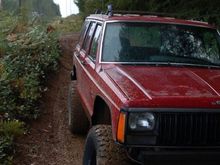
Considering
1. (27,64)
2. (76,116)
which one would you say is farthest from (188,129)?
(27,64)

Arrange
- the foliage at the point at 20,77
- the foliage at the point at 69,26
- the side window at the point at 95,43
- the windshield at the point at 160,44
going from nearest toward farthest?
the windshield at the point at 160,44 → the side window at the point at 95,43 → the foliage at the point at 20,77 → the foliage at the point at 69,26

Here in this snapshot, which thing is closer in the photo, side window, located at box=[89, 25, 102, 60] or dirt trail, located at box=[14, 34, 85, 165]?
side window, located at box=[89, 25, 102, 60]

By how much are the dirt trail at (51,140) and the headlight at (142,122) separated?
8.80ft

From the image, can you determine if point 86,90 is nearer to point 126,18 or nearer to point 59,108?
point 126,18

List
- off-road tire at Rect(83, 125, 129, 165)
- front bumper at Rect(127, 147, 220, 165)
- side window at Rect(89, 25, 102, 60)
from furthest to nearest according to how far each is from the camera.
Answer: side window at Rect(89, 25, 102, 60), off-road tire at Rect(83, 125, 129, 165), front bumper at Rect(127, 147, 220, 165)

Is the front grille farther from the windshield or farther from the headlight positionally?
the windshield

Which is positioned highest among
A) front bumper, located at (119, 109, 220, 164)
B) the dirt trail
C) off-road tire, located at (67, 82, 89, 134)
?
front bumper, located at (119, 109, 220, 164)

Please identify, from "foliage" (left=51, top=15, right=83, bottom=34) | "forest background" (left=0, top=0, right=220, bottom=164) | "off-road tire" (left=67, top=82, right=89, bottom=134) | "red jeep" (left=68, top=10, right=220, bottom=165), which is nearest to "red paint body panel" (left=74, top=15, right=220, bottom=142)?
"red jeep" (left=68, top=10, right=220, bottom=165)

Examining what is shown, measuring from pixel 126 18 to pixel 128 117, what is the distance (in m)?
2.29

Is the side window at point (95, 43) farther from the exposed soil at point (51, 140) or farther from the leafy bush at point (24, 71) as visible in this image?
the leafy bush at point (24, 71)

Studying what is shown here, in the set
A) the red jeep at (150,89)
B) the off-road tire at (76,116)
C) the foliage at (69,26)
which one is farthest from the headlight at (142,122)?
the foliage at (69,26)

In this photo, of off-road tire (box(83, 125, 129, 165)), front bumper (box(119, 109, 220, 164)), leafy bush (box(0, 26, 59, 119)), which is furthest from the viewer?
leafy bush (box(0, 26, 59, 119))

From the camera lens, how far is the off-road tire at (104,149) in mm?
3990

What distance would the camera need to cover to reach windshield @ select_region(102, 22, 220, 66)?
17.4 ft
